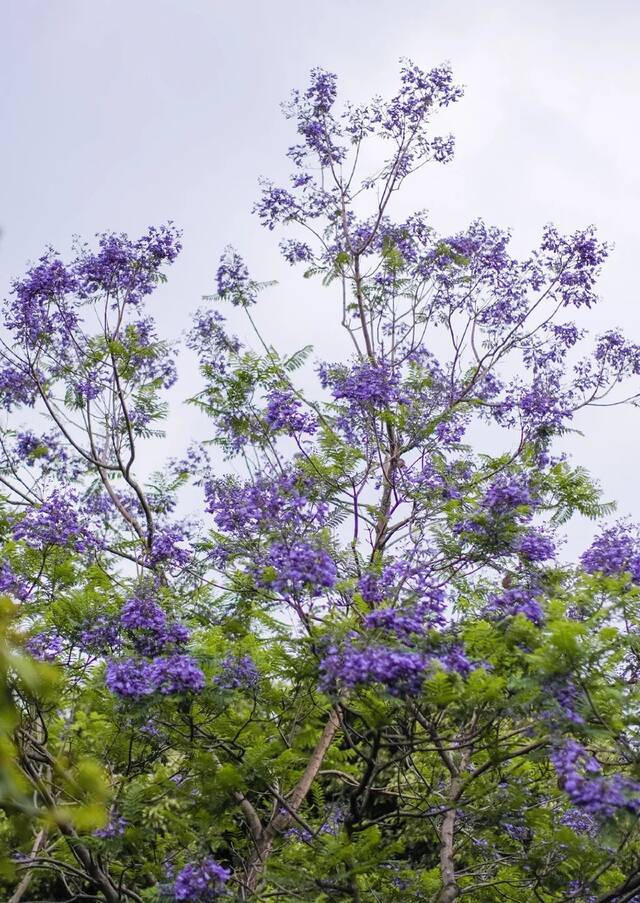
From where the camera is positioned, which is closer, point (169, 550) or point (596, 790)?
point (596, 790)

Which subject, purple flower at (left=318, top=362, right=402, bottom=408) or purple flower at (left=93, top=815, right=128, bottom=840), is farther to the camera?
purple flower at (left=318, top=362, right=402, bottom=408)

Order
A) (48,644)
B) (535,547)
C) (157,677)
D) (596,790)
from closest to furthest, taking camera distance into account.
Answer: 1. (596,790)
2. (157,677)
3. (535,547)
4. (48,644)

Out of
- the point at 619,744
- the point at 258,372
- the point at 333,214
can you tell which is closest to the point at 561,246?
the point at 333,214

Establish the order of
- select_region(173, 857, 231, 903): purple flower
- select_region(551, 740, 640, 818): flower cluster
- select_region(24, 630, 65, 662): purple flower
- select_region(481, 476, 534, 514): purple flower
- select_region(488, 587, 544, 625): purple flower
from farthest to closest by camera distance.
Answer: select_region(24, 630, 65, 662): purple flower
select_region(481, 476, 534, 514): purple flower
select_region(488, 587, 544, 625): purple flower
select_region(173, 857, 231, 903): purple flower
select_region(551, 740, 640, 818): flower cluster

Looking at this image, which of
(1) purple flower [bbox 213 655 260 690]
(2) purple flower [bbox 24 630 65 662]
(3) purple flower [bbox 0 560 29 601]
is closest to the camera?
(1) purple flower [bbox 213 655 260 690]

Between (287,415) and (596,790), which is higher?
(287,415)

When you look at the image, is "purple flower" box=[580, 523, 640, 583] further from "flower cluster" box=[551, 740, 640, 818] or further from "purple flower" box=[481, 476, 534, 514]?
"flower cluster" box=[551, 740, 640, 818]

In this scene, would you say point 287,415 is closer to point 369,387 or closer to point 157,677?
point 369,387

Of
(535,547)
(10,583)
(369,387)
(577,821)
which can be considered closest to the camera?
(535,547)

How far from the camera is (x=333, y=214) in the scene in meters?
10.4

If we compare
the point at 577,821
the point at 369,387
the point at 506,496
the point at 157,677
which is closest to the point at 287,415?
the point at 369,387

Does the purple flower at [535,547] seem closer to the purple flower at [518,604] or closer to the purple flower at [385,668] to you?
the purple flower at [518,604]

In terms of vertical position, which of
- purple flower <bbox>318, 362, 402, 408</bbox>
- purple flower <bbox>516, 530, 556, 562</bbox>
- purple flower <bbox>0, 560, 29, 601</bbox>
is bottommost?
purple flower <bbox>0, 560, 29, 601</bbox>

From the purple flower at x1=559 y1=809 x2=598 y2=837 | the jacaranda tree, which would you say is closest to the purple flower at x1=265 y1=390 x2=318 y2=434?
the jacaranda tree
